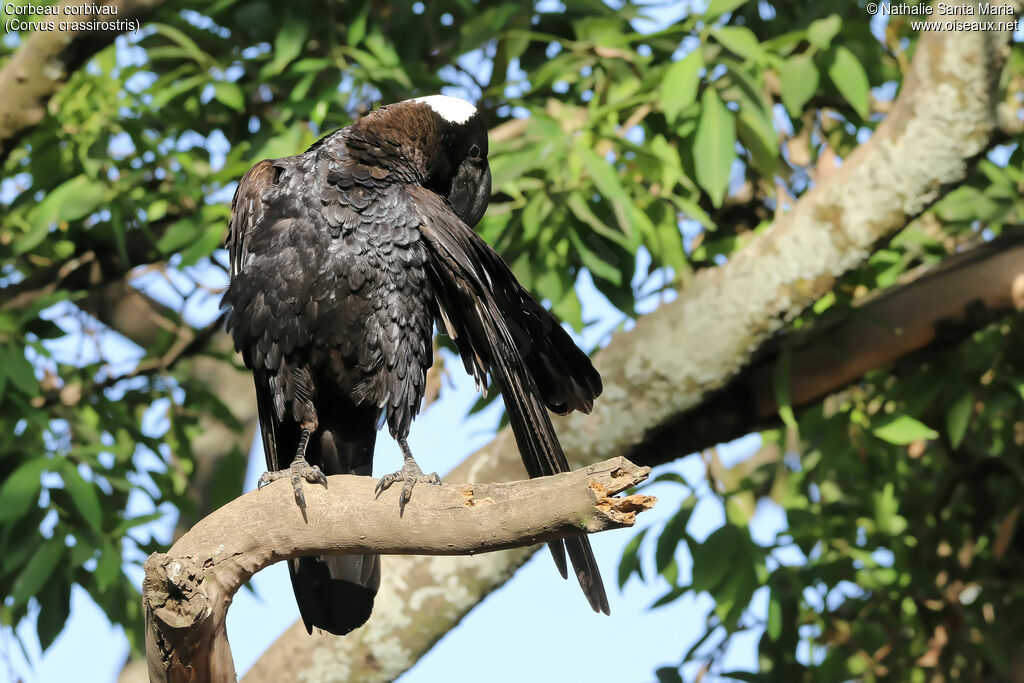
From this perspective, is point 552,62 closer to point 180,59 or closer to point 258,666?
point 180,59

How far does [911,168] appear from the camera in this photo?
3.05 meters

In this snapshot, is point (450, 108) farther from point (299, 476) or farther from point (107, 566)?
→ point (107, 566)

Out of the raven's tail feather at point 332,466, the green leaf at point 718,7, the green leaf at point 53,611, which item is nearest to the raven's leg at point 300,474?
the raven's tail feather at point 332,466

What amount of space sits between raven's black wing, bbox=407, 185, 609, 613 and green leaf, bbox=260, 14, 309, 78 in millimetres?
986

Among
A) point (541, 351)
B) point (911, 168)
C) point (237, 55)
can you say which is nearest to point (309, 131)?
point (237, 55)

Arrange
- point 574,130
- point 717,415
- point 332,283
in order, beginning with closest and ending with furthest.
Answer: point 332,283
point 574,130
point 717,415

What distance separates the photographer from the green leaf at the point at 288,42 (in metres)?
3.22

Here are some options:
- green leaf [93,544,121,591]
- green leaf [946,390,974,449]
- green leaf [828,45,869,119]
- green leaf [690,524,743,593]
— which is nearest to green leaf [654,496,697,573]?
green leaf [690,524,743,593]

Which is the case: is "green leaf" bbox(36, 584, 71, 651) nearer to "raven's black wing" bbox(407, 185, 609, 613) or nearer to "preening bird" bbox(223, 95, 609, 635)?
"preening bird" bbox(223, 95, 609, 635)

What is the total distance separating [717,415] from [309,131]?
5.14 ft

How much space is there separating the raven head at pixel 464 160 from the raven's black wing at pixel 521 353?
0.51 metres

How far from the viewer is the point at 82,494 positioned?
2.79 m

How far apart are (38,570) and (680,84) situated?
206cm

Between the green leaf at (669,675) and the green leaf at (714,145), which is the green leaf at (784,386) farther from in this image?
the green leaf at (669,675)
